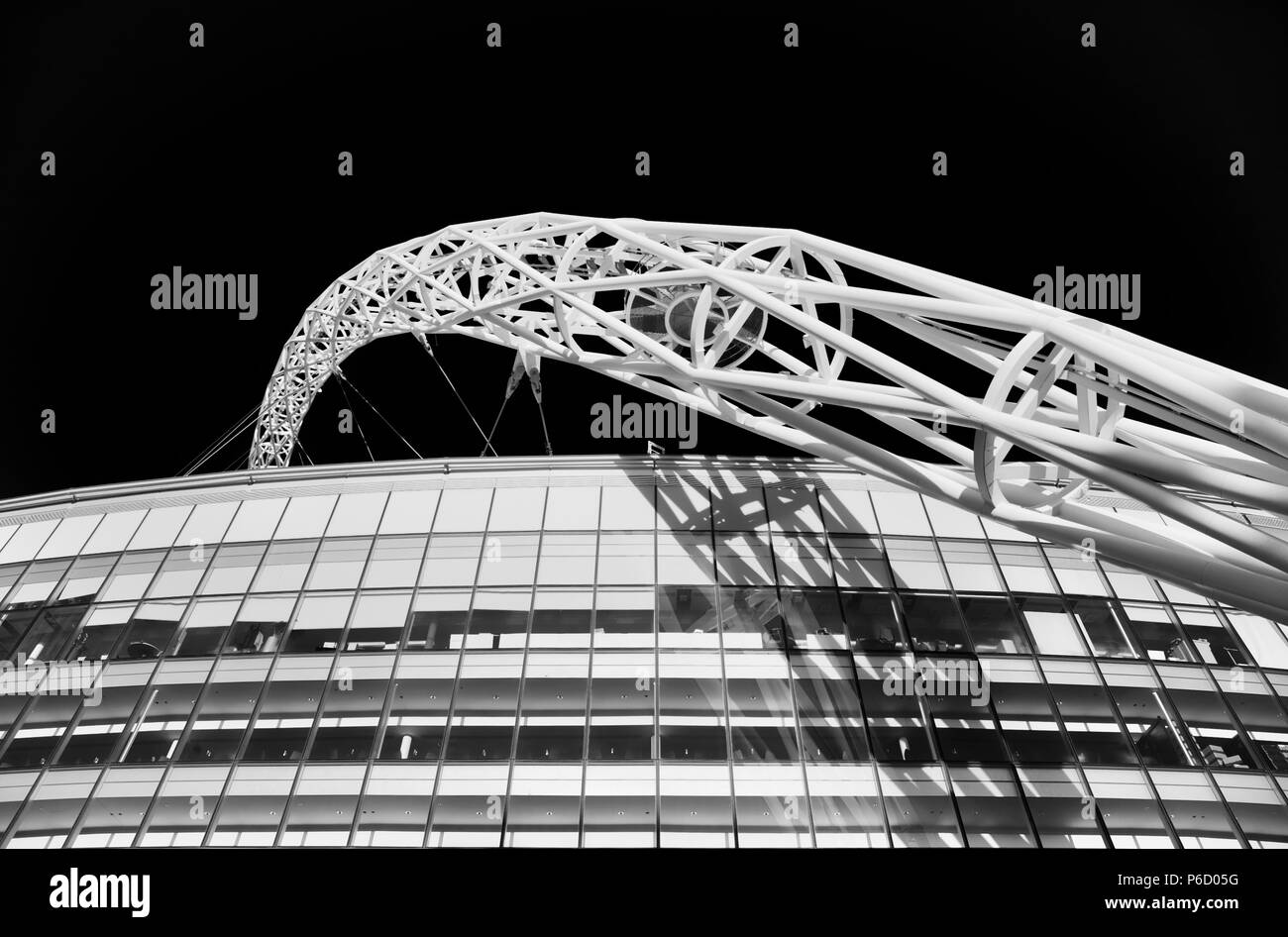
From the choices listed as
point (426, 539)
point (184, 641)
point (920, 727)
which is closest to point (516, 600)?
point (426, 539)

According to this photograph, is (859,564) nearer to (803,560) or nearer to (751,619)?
(803,560)

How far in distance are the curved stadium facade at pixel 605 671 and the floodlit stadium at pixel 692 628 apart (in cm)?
7

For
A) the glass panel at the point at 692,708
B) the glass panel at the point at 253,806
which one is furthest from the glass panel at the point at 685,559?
the glass panel at the point at 253,806

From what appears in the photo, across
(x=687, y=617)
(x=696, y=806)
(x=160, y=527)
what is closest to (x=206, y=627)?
(x=160, y=527)

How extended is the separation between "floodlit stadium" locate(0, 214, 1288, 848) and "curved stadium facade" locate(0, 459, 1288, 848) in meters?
0.07

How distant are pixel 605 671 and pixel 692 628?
2046mm

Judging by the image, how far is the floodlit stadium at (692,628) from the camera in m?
15.5

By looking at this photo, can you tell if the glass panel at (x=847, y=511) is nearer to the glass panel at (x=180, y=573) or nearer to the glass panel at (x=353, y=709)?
the glass panel at (x=353, y=709)

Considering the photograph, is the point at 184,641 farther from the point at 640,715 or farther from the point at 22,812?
the point at 640,715

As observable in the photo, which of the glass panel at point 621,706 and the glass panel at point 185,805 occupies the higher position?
the glass panel at point 621,706

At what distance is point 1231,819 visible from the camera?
57.3 ft

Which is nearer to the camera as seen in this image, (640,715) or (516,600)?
(640,715)
